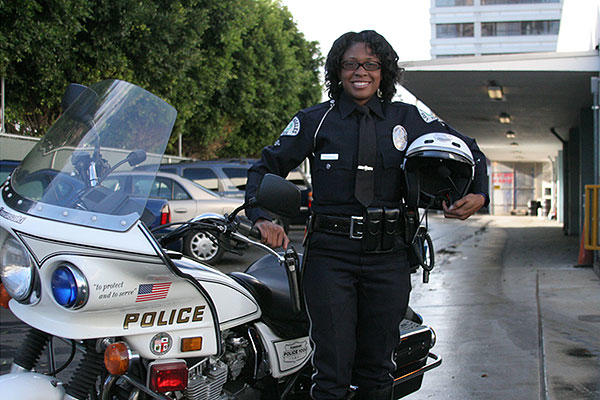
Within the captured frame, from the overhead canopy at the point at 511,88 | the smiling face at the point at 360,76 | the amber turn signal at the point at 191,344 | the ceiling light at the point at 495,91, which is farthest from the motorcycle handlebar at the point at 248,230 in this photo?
the ceiling light at the point at 495,91

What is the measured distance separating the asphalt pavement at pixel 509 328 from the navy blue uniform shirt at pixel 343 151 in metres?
1.92

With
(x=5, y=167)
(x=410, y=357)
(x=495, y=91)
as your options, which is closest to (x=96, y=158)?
(x=410, y=357)

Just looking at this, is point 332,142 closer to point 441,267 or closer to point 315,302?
point 315,302

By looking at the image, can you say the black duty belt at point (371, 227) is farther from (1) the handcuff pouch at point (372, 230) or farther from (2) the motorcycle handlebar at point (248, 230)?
(2) the motorcycle handlebar at point (248, 230)

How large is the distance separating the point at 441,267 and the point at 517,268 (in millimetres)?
1148

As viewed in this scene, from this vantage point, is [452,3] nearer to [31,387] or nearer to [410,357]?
[410,357]

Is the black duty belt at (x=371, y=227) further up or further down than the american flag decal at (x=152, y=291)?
further up

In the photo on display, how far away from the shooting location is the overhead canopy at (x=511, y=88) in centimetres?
1008

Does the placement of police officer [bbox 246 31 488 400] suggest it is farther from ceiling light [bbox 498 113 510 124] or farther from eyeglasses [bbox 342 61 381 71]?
ceiling light [bbox 498 113 510 124]

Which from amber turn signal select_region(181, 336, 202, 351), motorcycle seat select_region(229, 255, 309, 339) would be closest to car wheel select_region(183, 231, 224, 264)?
motorcycle seat select_region(229, 255, 309, 339)

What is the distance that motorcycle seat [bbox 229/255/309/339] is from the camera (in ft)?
9.41

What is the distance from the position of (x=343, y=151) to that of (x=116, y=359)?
1238 millimetres

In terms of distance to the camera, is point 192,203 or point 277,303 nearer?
point 277,303

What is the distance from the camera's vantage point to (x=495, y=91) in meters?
12.2
